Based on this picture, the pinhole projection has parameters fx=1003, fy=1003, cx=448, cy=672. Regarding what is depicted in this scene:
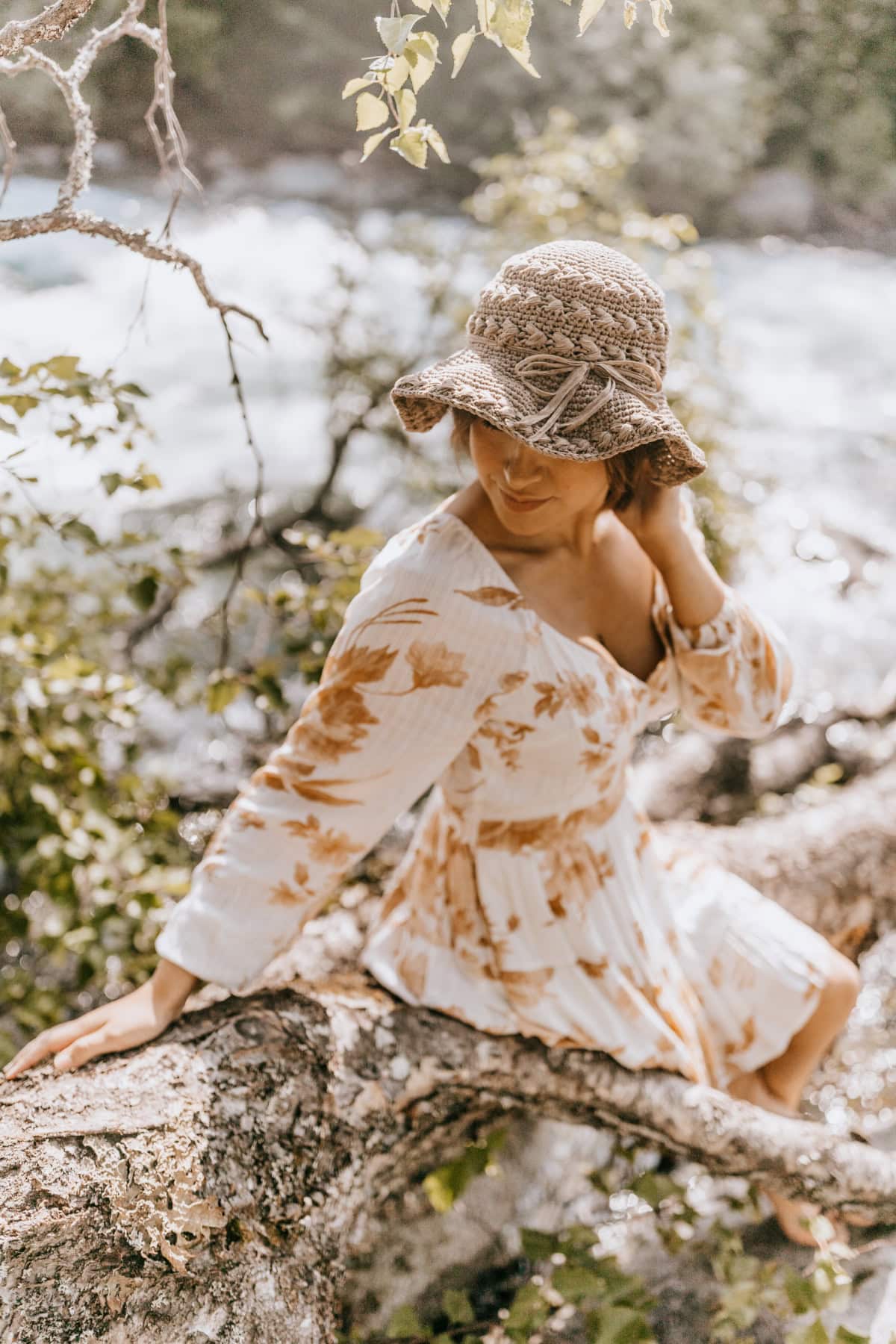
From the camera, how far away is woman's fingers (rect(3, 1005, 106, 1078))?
2.44 ft

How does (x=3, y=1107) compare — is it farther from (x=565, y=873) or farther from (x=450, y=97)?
(x=450, y=97)

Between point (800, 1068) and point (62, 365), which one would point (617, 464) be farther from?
point (800, 1068)

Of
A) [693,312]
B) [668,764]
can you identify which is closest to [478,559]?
[668,764]

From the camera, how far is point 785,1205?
1094mm

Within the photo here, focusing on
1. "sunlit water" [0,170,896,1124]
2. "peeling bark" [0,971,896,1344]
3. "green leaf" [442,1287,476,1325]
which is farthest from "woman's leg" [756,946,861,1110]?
"sunlit water" [0,170,896,1124]

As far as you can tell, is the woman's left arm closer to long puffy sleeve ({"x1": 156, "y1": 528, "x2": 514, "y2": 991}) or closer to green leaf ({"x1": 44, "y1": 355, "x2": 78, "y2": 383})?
long puffy sleeve ({"x1": 156, "y1": 528, "x2": 514, "y2": 991})

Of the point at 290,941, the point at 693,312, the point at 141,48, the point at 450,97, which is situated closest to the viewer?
the point at 290,941

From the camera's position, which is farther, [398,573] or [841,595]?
[841,595]

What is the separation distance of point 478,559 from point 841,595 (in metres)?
2.39

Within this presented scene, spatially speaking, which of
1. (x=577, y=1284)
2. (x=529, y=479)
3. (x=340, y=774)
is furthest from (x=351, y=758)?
(x=577, y=1284)

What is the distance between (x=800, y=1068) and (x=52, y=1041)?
0.75 m

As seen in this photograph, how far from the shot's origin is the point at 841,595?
2.86m

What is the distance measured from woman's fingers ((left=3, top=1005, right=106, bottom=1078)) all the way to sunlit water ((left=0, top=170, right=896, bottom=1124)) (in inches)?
63.9

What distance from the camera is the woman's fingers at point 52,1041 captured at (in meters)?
0.74
